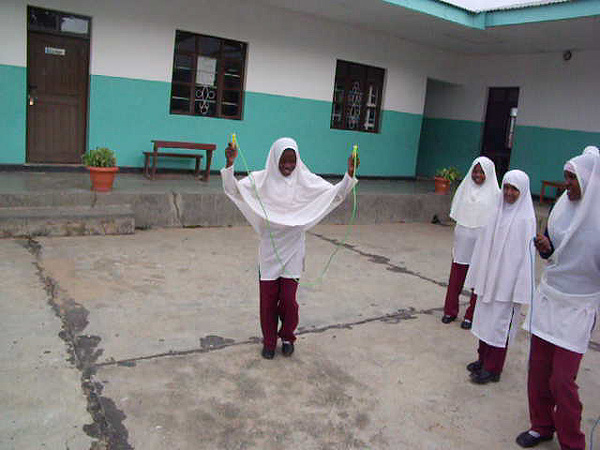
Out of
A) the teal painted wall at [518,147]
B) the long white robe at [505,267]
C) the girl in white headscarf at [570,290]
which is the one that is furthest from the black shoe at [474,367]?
the teal painted wall at [518,147]

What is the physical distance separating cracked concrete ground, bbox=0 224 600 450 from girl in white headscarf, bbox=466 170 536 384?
24cm

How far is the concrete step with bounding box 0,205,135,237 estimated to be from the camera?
19.5 ft

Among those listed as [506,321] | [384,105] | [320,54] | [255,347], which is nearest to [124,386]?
[255,347]

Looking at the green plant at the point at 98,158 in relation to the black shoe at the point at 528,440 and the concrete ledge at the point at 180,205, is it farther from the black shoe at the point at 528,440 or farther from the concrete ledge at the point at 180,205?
the black shoe at the point at 528,440

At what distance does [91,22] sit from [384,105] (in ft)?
19.3

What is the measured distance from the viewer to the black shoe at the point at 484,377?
351 cm

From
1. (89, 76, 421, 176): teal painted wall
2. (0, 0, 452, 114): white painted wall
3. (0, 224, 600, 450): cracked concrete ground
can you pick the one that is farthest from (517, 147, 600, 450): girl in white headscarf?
(0, 0, 452, 114): white painted wall

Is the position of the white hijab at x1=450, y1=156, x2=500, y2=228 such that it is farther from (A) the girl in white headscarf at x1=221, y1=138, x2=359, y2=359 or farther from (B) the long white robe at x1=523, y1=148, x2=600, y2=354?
(B) the long white robe at x1=523, y1=148, x2=600, y2=354

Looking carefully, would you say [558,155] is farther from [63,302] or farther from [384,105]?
[63,302]

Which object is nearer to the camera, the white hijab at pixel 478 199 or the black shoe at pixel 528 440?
the black shoe at pixel 528 440

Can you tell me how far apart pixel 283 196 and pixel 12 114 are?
223 inches

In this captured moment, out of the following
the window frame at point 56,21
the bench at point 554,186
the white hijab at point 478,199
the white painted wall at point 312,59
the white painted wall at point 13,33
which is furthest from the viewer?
the bench at point 554,186

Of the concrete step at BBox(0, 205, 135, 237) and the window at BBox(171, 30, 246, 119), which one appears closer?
the concrete step at BBox(0, 205, 135, 237)

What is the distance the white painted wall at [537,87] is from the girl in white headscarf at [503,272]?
329 inches
